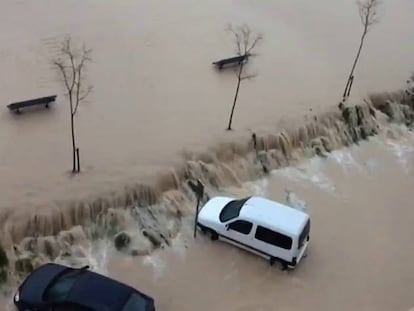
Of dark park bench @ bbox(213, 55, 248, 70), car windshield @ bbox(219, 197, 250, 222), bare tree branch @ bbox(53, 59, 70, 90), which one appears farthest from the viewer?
dark park bench @ bbox(213, 55, 248, 70)

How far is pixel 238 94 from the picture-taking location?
1554cm

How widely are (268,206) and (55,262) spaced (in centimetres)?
372

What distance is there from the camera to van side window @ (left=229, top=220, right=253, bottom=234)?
11.6 metres

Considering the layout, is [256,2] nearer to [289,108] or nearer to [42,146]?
[289,108]

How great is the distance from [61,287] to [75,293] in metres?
0.32

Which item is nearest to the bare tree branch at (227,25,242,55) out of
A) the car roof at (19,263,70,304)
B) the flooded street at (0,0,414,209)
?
the flooded street at (0,0,414,209)

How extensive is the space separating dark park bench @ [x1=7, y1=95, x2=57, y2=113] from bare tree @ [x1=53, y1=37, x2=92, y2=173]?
419 mm

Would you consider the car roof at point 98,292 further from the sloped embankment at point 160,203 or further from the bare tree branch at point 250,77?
the bare tree branch at point 250,77

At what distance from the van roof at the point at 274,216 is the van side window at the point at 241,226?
0.36 feet

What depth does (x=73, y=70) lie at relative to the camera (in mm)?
14164

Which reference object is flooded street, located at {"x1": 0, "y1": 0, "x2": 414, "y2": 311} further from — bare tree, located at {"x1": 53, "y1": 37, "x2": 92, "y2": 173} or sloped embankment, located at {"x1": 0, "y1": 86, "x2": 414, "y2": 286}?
bare tree, located at {"x1": 53, "y1": 37, "x2": 92, "y2": 173}

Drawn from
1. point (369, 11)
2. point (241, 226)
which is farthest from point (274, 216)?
point (369, 11)

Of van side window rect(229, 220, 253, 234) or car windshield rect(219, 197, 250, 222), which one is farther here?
car windshield rect(219, 197, 250, 222)

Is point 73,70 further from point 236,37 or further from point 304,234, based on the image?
point 304,234
